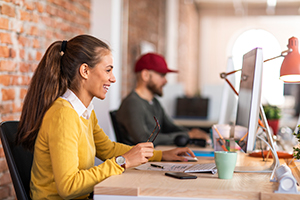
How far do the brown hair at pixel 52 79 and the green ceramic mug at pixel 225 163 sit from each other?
0.66m

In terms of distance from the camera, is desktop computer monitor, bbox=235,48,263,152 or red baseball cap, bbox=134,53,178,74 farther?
red baseball cap, bbox=134,53,178,74

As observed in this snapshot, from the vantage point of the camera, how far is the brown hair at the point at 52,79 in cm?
152

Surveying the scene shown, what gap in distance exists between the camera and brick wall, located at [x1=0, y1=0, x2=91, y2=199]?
2113 mm

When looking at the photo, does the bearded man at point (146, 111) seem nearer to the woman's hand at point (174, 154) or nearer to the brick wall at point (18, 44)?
the woman's hand at point (174, 154)

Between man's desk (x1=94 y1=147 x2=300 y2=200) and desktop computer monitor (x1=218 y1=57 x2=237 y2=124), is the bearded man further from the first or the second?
man's desk (x1=94 y1=147 x2=300 y2=200)

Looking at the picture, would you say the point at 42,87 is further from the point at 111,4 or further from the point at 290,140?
the point at 111,4

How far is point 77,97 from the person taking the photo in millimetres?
1576

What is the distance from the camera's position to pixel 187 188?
47.3 inches

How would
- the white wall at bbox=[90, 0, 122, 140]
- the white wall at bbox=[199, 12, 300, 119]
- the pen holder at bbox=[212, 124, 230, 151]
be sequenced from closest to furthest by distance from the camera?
the pen holder at bbox=[212, 124, 230, 151], the white wall at bbox=[90, 0, 122, 140], the white wall at bbox=[199, 12, 300, 119]

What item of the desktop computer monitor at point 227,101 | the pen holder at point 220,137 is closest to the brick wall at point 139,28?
the desktop computer monitor at point 227,101

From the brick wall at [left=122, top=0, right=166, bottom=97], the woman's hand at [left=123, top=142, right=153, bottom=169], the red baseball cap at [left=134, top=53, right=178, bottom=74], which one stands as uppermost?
the brick wall at [left=122, top=0, right=166, bottom=97]

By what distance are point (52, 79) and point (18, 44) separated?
2.78 feet

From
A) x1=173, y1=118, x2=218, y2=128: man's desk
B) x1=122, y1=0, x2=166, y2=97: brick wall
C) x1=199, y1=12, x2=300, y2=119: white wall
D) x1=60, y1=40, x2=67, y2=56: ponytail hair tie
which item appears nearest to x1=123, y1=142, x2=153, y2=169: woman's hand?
x1=60, y1=40, x2=67, y2=56: ponytail hair tie

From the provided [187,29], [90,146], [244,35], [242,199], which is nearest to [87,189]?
[90,146]
